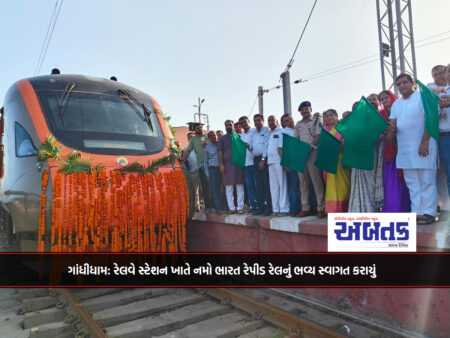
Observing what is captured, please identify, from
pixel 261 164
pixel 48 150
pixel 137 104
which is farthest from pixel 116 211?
pixel 261 164

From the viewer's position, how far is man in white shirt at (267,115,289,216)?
503cm

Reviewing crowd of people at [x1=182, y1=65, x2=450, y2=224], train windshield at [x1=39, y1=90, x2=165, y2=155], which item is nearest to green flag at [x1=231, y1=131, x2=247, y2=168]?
Answer: crowd of people at [x1=182, y1=65, x2=450, y2=224]

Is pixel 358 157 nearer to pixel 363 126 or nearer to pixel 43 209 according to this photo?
pixel 363 126

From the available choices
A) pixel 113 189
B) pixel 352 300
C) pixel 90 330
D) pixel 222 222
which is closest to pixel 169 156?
pixel 113 189

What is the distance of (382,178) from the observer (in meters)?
3.89

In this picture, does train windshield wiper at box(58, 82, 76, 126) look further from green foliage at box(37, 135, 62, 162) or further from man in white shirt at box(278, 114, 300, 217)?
man in white shirt at box(278, 114, 300, 217)

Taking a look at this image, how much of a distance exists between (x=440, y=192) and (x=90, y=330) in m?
3.59

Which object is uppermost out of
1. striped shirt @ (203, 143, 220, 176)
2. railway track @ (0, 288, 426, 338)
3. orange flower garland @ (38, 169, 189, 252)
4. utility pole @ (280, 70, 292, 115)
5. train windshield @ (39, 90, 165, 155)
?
utility pole @ (280, 70, 292, 115)

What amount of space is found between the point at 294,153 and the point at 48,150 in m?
2.92

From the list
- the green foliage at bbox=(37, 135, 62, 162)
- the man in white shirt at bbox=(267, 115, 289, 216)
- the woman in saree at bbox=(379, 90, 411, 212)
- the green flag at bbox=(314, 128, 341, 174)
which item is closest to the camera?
the woman in saree at bbox=(379, 90, 411, 212)

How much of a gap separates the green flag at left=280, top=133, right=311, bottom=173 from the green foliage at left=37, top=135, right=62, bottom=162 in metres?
2.73

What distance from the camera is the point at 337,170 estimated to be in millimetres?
4246

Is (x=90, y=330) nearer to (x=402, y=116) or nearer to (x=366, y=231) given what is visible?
(x=366, y=231)

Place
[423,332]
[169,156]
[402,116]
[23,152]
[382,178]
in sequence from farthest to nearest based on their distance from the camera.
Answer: [169,156], [23,152], [382,178], [402,116], [423,332]
